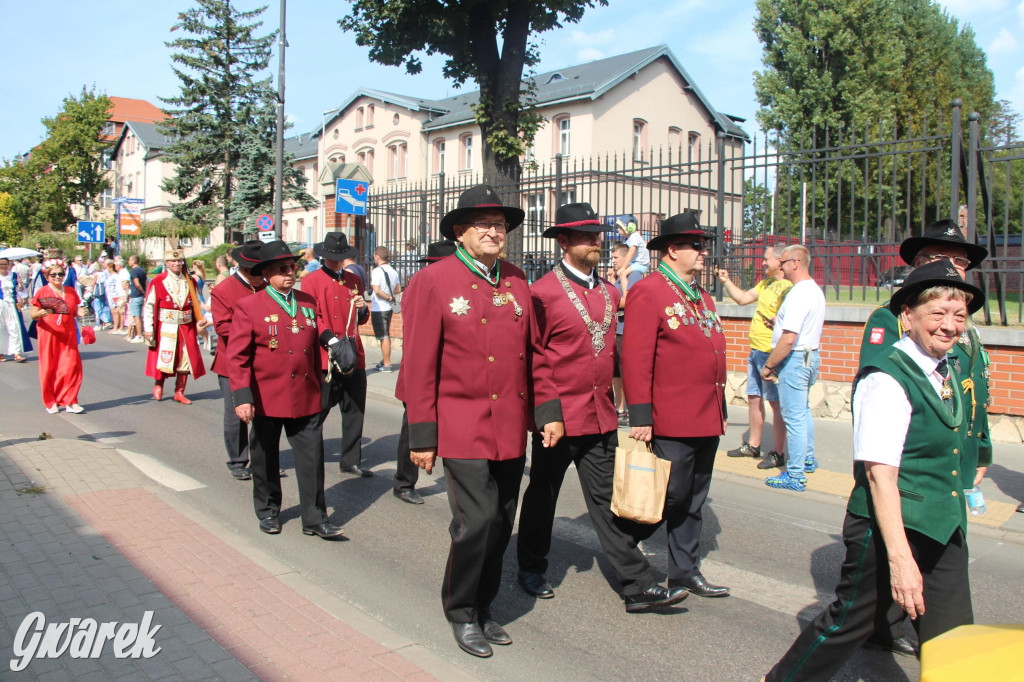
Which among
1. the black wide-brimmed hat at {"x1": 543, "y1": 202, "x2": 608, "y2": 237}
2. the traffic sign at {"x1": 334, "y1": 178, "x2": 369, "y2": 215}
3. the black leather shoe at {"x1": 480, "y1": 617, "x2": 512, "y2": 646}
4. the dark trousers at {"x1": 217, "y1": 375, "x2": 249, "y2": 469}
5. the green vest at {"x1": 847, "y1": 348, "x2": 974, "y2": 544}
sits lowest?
the black leather shoe at {"x1": 480, "y1": 617, "x2": 512, "y2": 646}

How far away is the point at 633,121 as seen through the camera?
38.5 metres

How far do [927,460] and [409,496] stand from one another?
434 cm

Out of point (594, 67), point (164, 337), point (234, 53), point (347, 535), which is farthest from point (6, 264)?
point (594, 67)

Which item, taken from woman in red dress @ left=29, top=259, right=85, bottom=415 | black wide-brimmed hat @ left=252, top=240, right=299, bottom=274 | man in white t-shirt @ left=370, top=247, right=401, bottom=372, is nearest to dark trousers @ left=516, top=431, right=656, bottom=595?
black wide-brimmed hat @ left=252, top=240, right=299, bottom=274

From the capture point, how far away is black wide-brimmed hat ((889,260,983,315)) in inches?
111

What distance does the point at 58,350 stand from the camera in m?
10.0

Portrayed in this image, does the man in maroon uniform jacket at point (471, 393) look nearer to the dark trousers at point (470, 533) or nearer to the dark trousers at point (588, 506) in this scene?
the dark trousers at point (470, 533)

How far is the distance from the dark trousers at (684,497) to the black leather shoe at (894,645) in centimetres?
96

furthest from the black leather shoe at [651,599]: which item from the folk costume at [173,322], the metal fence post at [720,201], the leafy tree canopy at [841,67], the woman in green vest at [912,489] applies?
the leafy tree canopy at [841,67]

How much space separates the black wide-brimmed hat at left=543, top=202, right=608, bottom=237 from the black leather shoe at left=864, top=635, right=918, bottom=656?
2.45m

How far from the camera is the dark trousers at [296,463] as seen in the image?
5.47 meters

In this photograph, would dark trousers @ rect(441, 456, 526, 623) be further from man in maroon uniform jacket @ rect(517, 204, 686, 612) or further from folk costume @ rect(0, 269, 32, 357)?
folk costume @ rect(0, 269, 32, 357)

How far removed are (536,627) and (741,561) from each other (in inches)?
66.0

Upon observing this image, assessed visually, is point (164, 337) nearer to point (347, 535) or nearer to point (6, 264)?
point (347, 535)
